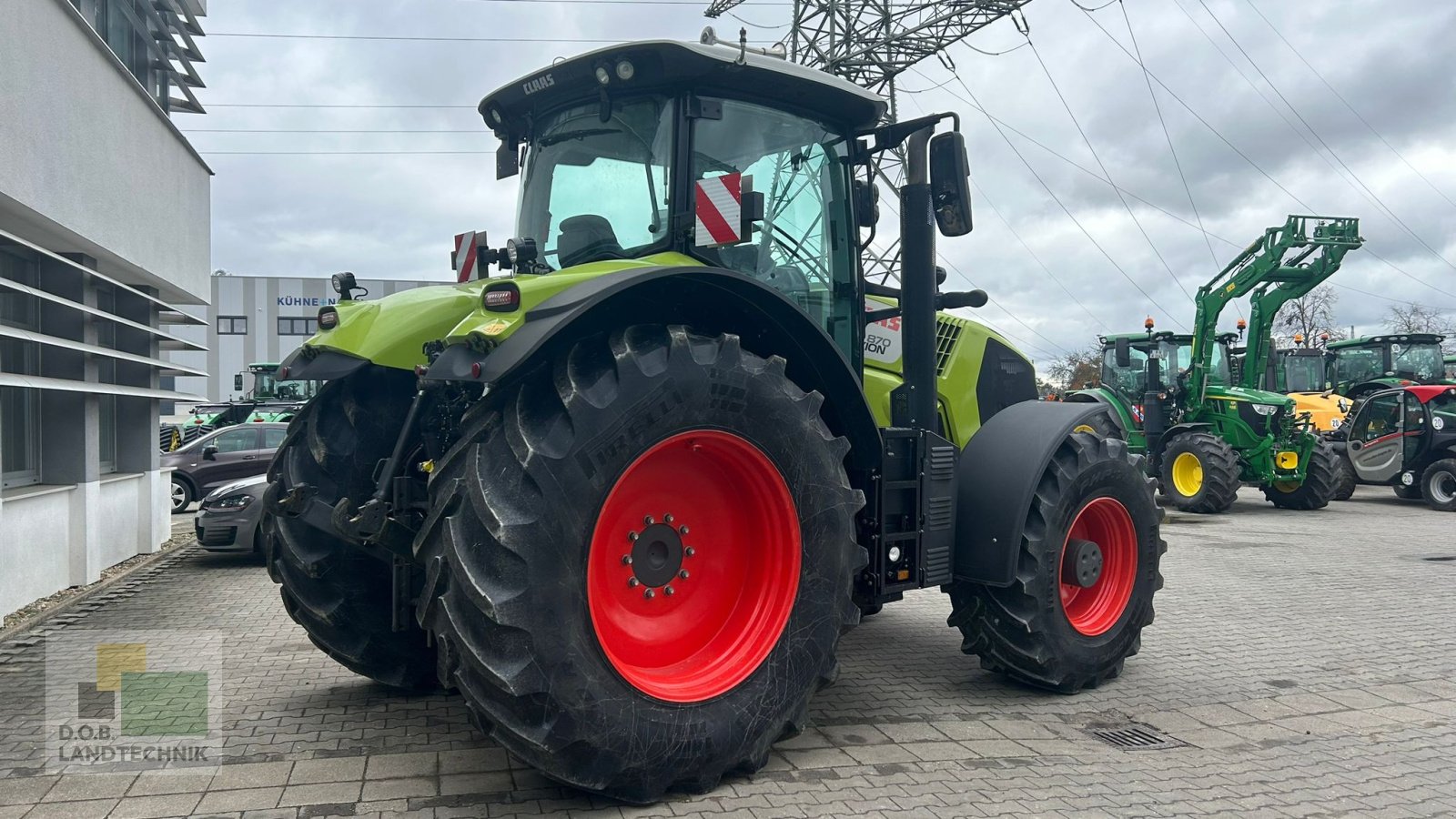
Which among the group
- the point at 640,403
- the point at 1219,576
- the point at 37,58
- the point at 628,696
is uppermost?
the point at 37,58

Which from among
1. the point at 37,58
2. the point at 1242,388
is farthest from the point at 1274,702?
the point at 1242,388

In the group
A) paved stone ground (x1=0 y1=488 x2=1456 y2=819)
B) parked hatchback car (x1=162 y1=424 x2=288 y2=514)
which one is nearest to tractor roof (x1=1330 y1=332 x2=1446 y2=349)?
paved stone ground (x1=0 y1=488 x2=1456 y2=819)

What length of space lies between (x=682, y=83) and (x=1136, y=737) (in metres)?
3.52

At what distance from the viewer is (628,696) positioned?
3494 mm

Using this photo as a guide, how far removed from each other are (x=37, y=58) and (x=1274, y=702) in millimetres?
8969

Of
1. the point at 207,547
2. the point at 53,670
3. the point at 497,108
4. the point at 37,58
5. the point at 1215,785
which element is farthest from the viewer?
the point at 207,547

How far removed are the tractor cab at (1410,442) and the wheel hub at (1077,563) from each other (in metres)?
14.3

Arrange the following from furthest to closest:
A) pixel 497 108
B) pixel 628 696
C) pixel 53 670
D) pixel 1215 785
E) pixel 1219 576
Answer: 1. pixel 1219 576
2. pixel 53 670
3. pixel 497 108
4. pixel 1215 785
5. pixel 628 696

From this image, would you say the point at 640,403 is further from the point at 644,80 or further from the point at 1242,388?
the point at 1242,388

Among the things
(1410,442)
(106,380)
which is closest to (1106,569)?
(106,380)

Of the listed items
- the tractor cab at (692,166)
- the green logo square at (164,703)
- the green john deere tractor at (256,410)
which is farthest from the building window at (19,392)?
the green john deere tractor at (256,410)

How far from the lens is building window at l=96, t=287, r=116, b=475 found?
9.45 metres

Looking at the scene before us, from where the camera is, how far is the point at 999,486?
5.02 meters

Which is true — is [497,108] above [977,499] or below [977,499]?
above
